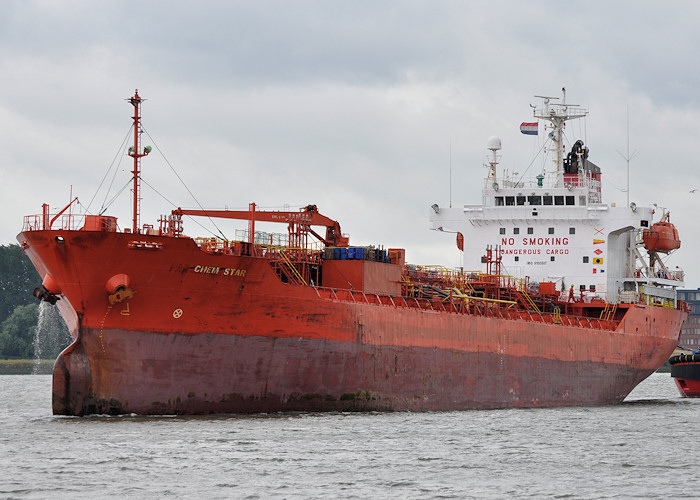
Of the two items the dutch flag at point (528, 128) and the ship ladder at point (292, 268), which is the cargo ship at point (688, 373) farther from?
the ship ladder at point (292, 268)

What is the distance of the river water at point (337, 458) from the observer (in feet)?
58.3

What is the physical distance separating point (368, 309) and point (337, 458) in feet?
28.3

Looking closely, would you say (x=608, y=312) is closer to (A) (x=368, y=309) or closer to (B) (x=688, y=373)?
(B) (x=688, y=373)

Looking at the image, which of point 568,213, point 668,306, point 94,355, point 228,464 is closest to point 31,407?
point 94,355

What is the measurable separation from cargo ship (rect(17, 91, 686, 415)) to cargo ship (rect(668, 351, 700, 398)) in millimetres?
4742

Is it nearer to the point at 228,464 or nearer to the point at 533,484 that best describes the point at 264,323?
the point at 228,464

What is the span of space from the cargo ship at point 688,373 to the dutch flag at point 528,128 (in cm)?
1290

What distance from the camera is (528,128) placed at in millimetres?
44188

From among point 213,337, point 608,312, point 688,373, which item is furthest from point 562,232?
point 213,337

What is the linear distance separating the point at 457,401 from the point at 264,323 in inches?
328

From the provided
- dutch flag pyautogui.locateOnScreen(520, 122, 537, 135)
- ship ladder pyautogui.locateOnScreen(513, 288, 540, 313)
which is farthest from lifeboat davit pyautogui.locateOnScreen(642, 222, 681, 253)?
ship ladder pyautogui.locateOnScreen(513, 288, 540, 313)

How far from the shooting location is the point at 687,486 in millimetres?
18469

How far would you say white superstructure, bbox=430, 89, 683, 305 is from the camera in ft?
134

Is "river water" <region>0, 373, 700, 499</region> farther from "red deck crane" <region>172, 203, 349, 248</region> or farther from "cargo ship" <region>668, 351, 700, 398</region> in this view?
"cargo ship" <region>668, 351, 700, 398</region>
